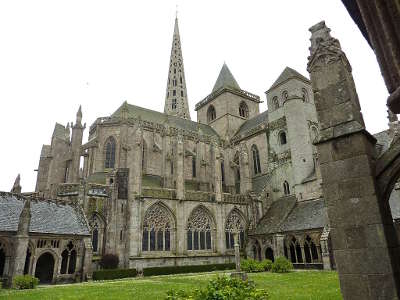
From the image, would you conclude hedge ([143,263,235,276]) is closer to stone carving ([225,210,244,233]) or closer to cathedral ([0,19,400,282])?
cathedral ([0,19,400,282])

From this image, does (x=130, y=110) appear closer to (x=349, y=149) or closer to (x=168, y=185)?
(x=168, y=185)

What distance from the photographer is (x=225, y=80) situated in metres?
51.9

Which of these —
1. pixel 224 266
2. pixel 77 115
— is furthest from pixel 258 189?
pixel 77 115

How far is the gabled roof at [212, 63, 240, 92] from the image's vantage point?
50731 mm

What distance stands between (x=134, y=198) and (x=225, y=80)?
31804mm

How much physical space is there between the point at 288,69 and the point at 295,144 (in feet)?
40.1

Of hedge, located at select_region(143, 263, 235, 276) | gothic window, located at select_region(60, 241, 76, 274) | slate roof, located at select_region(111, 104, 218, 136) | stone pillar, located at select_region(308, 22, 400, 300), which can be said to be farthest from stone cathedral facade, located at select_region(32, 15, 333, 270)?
stone pillar, located at select_region(308, 22, 400, 300)

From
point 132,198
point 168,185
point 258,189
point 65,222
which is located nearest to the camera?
point 65,222

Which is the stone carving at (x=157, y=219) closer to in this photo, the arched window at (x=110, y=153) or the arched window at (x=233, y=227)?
the arched window at (x=233, y=227)

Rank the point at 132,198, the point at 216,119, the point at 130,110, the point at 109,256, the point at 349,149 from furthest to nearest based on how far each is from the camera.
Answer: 1. the point at 216,119
2. the point at 130,110
3. the point at 132,198
4. the point at 109,256
5. the point at 349,149

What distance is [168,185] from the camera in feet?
105

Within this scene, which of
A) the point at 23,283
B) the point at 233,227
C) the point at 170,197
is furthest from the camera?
the point at 233,227

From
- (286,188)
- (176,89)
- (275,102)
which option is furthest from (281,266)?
(176,89)

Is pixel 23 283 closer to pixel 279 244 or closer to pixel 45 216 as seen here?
pixel 45 216
